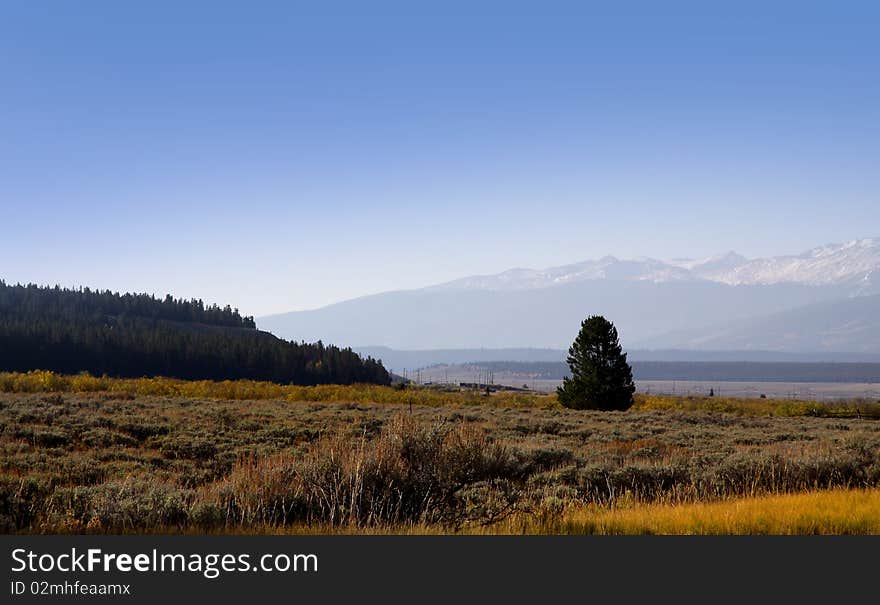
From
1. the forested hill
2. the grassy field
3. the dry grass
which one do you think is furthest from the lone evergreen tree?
the forested hill

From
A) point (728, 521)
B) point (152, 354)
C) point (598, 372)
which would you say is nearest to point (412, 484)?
point (728, 521)

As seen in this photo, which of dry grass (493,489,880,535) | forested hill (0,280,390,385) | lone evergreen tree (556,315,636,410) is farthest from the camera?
forested hill (0,280,390,385)

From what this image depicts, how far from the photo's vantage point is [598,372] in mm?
51312

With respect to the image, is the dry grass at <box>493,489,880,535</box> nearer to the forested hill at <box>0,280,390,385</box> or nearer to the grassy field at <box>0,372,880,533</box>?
the grassy field at <box>0,372,880,533</box>

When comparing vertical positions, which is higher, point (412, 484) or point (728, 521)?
point (412, 484)

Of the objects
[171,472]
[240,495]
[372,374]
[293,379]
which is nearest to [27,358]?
[293,379]

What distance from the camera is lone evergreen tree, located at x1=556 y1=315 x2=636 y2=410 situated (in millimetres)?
50969

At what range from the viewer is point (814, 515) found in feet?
33.2

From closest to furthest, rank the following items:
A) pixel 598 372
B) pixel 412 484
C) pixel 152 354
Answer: pixel 412 484 → pixel 598 372 → pixel 152 354

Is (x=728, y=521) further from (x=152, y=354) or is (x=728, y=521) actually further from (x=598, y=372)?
(x=152, y=354)

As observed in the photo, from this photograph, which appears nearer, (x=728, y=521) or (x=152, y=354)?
(x=728, y=521)

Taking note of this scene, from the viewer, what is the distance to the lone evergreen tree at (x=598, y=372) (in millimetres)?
50969

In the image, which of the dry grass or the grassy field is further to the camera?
the grassy field

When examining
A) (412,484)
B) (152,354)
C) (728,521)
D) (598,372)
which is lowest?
(728,521)
